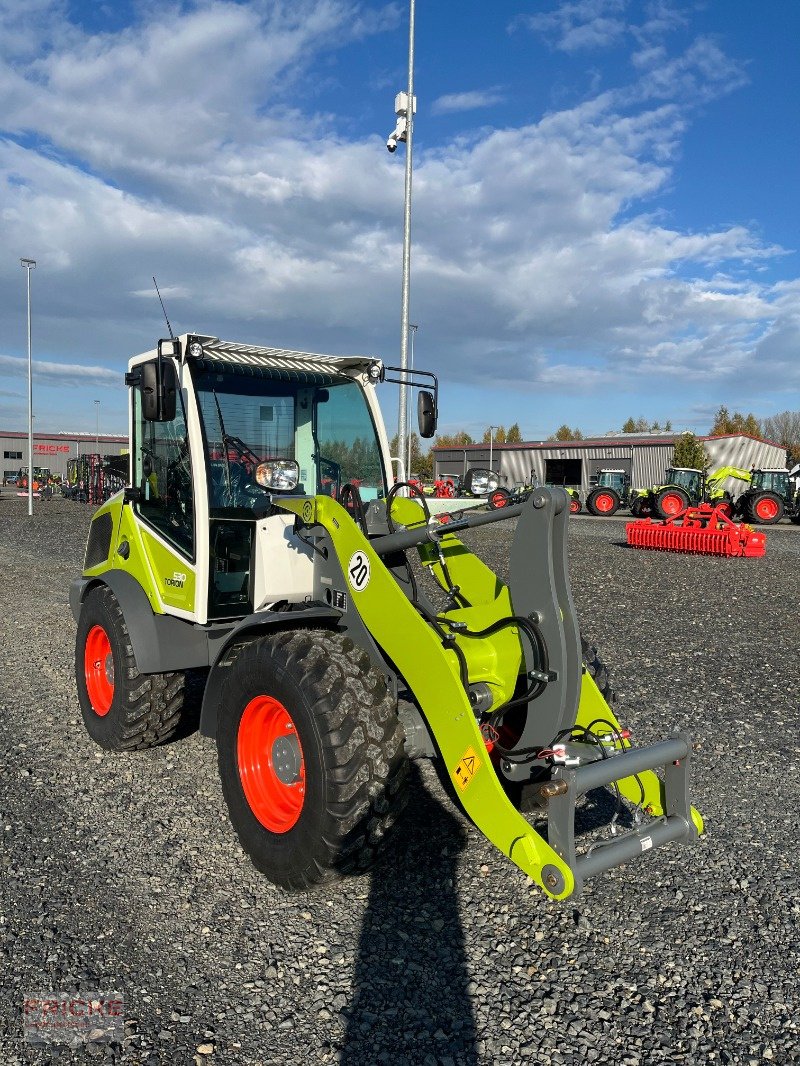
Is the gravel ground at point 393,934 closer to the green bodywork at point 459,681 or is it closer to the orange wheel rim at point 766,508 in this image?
the green bodywork at point 459,681

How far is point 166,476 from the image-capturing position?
482cm

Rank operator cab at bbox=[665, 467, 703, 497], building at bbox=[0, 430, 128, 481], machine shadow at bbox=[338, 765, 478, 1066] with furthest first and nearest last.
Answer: building at bbox=[0, 430, 128, 481]
operator cab at bbox=[665, 467, 703, 497]
machine shadow at bbox=[338, 765, 478, 1066]

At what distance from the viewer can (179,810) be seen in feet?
13.9

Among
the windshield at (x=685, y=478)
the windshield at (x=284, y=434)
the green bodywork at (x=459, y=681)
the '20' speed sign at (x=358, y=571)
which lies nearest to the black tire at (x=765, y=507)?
the windshield at (x=685, y=478)

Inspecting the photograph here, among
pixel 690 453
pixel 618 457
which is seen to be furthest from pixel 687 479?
pixel 618 457

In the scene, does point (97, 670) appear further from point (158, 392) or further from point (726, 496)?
point (726, 496)

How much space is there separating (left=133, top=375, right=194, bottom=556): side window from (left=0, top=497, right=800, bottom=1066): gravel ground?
148 cm

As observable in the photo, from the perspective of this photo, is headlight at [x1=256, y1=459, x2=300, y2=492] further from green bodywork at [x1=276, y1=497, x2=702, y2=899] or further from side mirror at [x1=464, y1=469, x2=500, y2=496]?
side mirror at [x1=464, y1=469, x2=500, y2=496]

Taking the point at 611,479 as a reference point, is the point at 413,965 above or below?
below

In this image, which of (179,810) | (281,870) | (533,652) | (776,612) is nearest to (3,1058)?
(281,870)

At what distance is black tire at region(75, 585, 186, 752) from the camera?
4.73 meters

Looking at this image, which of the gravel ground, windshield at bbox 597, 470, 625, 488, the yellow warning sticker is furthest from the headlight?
windshield at bbox 597, 470, 625, 488

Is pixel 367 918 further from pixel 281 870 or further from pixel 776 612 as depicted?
pixel 776 612

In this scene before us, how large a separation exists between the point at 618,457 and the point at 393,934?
164 ft
